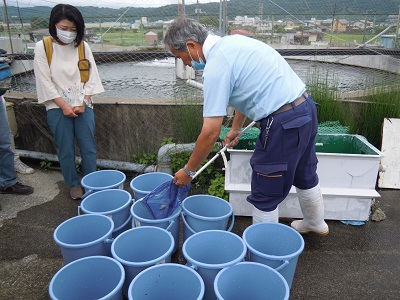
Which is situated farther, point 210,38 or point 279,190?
point 279,190

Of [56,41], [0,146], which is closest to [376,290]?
[56,41]

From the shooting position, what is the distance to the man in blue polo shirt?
75.6 inches

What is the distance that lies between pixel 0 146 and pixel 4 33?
3657mm

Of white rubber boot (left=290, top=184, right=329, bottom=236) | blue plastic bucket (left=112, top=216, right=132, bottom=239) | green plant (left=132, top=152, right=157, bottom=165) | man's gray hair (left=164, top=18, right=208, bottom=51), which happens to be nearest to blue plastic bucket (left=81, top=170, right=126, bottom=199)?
blue plastic bucket (left=112, top=216, right=132, bottom=239)

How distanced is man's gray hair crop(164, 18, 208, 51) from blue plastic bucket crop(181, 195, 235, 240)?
3.77 ft

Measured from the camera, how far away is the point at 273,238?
2230mm

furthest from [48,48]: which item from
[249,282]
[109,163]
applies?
[249,282]

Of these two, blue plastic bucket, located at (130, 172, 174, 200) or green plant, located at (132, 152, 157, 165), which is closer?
blue plastic bucket, located at (130, 172, 174, 200)

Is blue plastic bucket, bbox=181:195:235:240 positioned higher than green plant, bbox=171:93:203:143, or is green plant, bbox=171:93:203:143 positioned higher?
green plant, bbox=171:93:203:143

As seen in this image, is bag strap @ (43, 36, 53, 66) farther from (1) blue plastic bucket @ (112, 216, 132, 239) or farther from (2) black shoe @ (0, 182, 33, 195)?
(1) blue plastic bucket @ (112, 216, 132, 239)

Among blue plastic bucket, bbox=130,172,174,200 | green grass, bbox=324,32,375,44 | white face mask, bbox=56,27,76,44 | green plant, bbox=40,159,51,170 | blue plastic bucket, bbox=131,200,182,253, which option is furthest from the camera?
green grass, bbox=324,32,375,44

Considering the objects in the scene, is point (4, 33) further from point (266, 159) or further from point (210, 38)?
point (266, 159)

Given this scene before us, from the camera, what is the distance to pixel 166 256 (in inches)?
75.9

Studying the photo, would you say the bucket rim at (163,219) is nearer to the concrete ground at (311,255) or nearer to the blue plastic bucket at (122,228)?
the blue plastic bucket at (122,228)
